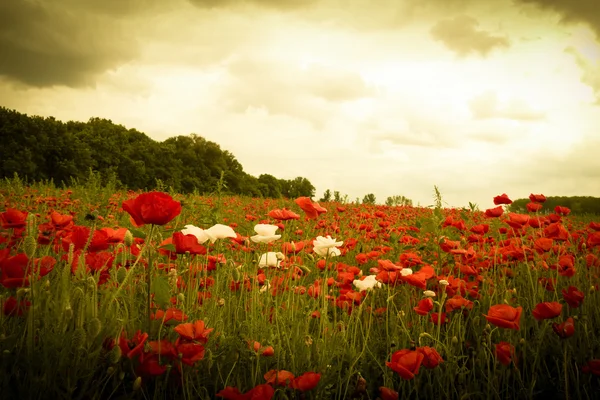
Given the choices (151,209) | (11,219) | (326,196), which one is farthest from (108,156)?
(151,209)

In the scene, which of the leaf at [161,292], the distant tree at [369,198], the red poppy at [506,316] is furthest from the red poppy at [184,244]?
the distant tree at [369,198]

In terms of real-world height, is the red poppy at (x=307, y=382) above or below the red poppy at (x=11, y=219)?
below

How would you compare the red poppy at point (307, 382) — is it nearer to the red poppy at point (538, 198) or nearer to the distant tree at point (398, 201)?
the red poppy at point (538, 198)

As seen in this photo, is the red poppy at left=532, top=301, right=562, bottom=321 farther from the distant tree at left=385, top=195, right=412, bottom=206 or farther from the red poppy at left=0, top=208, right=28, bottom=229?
the distant tree at left=385, top=195, right=412, bottom=206

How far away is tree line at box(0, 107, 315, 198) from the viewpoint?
82.8 ft

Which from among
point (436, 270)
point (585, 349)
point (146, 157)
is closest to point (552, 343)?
point (585, 349)

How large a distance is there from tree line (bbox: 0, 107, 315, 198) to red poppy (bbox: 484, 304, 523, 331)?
34.5 feet

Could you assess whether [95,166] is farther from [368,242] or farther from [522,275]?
[522,275]

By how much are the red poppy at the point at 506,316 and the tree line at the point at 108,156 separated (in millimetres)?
10528

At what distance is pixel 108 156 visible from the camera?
3384cm

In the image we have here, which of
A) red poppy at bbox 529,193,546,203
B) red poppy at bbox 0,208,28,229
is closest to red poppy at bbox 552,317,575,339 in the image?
red poppy at bbox 529,193,546,203

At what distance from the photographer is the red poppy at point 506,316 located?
5.15 feet

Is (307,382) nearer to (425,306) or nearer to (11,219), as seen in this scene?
(425,306)

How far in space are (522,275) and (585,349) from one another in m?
1.55
